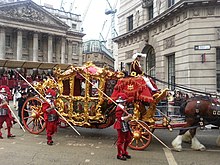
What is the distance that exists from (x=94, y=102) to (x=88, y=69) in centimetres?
119

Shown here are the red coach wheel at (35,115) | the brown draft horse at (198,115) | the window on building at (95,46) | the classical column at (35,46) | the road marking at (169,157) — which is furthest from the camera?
the window on building at (95,46)

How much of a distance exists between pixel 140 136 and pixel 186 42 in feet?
31.8

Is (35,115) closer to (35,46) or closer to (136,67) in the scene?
(136,67)

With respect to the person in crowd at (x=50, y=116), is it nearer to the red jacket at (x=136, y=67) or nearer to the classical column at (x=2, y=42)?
the red jacket at (x=136, y=67)

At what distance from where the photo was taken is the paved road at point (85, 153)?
288 inches

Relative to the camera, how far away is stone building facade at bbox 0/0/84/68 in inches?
2237

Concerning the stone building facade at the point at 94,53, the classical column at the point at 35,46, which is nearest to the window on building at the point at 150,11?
the classical column at the point at 35,46

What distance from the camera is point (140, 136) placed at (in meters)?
8.80

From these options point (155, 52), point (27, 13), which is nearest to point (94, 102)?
point (155, 52)

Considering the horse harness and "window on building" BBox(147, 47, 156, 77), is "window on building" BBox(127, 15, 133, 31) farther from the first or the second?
the horse harness

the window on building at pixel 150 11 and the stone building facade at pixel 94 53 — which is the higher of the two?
the stone building facade at pixel 94 53

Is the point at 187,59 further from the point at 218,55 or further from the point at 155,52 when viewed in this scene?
the point at 155,52

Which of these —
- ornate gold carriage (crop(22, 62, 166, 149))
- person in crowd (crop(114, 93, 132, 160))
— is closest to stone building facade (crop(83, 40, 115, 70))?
ornate gold carriage (crop(22, 62, 166, 149))

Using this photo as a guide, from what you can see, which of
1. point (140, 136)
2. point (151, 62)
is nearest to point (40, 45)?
point (151, 62)
